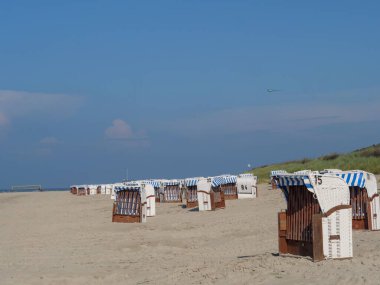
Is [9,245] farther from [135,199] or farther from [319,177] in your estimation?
[319,177]

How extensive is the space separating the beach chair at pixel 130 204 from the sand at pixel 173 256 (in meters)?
0.91

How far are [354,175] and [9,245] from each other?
8.56 m

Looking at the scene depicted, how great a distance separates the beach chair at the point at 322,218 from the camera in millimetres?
10812

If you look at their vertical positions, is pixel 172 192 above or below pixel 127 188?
below

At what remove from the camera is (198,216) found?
24484 millimetres

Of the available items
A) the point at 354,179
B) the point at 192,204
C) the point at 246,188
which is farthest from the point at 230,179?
the point at 354,179

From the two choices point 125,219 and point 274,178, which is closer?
point 274,178

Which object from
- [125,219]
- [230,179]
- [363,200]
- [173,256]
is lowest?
[173,256]

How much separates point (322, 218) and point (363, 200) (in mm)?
5336

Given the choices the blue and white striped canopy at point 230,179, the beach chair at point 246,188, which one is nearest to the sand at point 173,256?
the blue and white striped canopy at point 230,179

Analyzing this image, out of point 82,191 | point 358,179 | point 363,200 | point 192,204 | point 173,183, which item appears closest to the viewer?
point 358,179

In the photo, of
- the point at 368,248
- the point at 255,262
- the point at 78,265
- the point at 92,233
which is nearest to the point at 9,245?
the point at 92,233

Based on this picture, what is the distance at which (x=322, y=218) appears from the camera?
35.5ft

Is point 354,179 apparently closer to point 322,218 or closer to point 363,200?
point 363,200
